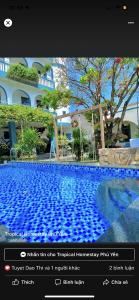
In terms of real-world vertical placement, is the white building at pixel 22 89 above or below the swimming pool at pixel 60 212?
above

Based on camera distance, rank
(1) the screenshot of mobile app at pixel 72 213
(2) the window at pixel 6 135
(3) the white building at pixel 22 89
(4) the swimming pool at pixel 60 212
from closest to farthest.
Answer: (1) the screenshot of mobile app at pixel 72 213, (4) the swimming pool at pixel 60 212, (3) the white building at pixel 22 89, (2) the window at pixel 6 135

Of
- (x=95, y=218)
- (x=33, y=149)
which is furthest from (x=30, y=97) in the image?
(x=95, y=218)

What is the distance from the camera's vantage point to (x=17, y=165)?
8.74 metres

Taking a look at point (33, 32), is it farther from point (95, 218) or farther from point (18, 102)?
point (18, 102)

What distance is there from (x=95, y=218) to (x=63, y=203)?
753 millimetres

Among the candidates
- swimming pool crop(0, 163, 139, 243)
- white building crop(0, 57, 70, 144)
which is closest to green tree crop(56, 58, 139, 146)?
white building crop(0, 57, 70, 144)

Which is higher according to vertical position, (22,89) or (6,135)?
(22,89)

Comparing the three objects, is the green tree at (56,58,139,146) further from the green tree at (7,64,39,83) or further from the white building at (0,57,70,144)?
the green tree at (7,64,39,83)

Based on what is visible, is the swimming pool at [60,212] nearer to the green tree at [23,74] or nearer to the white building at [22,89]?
the white building at [22,89]

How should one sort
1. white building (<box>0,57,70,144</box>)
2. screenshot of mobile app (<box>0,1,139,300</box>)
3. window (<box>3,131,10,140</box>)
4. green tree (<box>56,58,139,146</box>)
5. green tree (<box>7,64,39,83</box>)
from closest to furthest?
screenshot of mobile app (<box>0,1,139,300</box>), green tree (<box>56,58,139,146</box>), green tree (<box>7,64,39,83</box>), white building (<box>0,57,70,144</box>), window (<box>3,131,10,140</box>)
